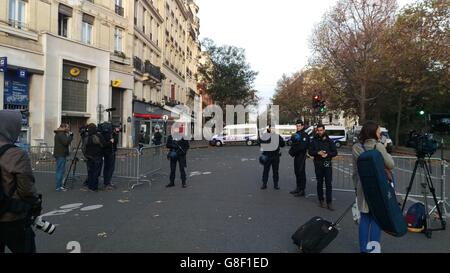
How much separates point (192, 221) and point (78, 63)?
19856mm

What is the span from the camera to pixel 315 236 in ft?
15.7

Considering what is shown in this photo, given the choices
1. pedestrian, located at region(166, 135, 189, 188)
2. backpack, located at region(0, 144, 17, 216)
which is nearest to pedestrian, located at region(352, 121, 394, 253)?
backpack, located at region(0, 144, 17, 216)

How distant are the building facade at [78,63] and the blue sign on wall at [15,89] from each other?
0.04m

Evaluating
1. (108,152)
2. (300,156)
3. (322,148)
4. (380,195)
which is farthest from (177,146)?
(380,195)

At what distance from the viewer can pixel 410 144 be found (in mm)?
6512

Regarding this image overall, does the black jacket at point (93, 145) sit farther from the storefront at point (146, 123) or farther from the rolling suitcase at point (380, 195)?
the storefront at point (146, 123)

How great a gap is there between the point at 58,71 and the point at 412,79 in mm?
23412

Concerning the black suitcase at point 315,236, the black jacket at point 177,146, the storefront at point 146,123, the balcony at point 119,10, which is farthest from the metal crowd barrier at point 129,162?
the balcony at point 119,10

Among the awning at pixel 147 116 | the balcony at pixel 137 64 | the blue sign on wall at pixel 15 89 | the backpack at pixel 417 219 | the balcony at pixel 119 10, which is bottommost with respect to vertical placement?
the backpack at pixel 417 219

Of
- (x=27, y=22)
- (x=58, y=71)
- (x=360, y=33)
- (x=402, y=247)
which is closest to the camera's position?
(x=402, y=247)

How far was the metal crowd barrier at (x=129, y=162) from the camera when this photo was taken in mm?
11211

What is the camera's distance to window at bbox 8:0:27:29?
18.9 meters
